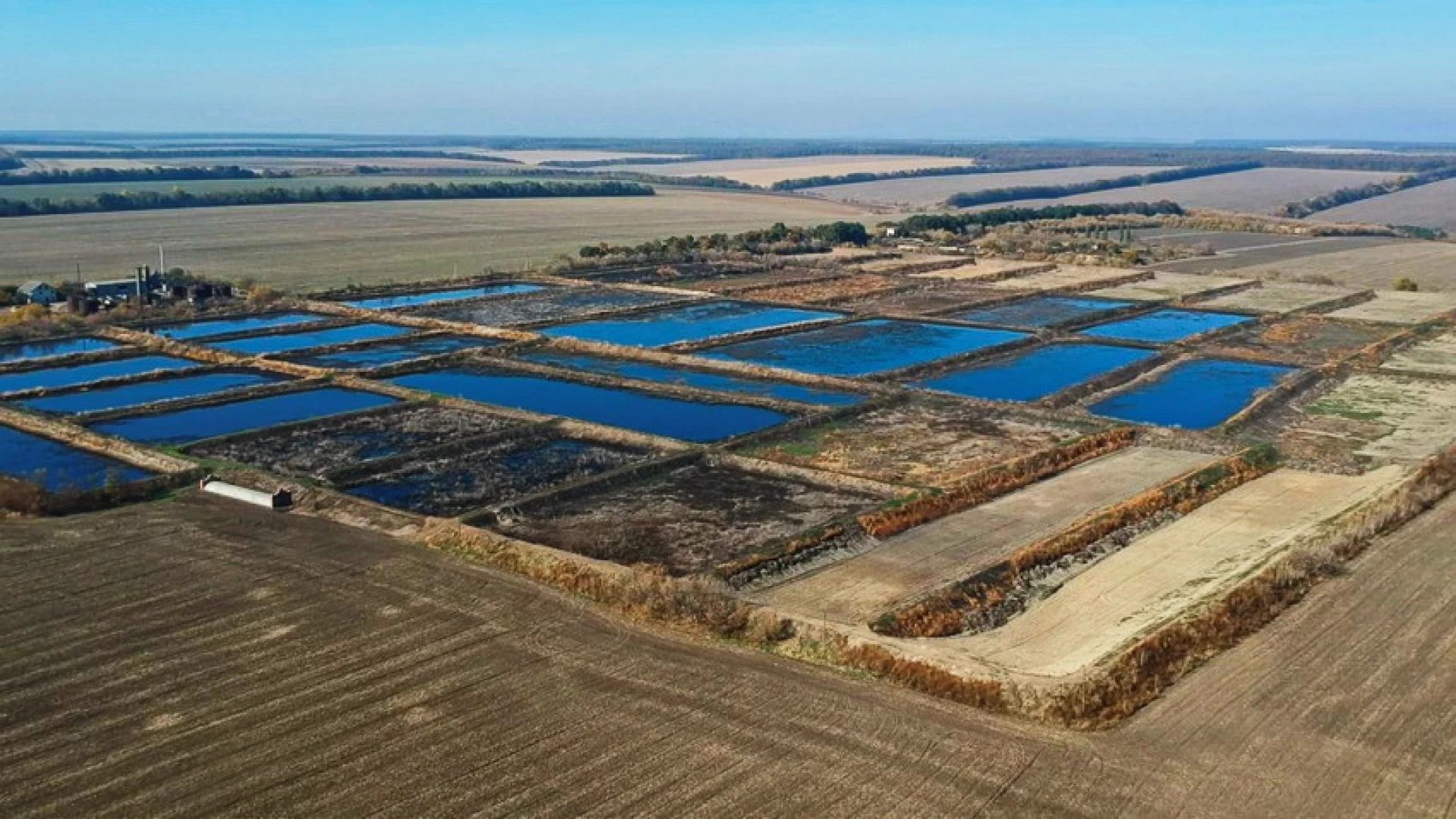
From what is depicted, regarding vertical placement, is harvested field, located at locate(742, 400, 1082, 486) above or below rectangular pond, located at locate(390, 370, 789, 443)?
below

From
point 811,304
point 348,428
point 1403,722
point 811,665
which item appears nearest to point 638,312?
point 811,304

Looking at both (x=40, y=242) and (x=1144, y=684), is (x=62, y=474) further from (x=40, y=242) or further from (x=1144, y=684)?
(x=40, y=242)

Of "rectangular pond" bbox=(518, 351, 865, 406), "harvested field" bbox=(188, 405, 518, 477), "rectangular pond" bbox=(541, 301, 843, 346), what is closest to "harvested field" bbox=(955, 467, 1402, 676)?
"rectangular pond" bbox=(518, 351, 865, 406)

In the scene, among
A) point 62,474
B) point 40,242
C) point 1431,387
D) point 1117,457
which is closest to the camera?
point 62,474

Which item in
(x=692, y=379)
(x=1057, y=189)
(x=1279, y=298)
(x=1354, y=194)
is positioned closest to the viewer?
(x=692, y=379)

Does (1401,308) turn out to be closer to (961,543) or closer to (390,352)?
(961,543)

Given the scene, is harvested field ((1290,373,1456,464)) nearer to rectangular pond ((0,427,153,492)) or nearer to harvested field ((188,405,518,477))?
harvested field ((188,405,518,477))

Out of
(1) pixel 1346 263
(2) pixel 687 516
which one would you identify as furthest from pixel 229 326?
(1) pixel 1346 263
